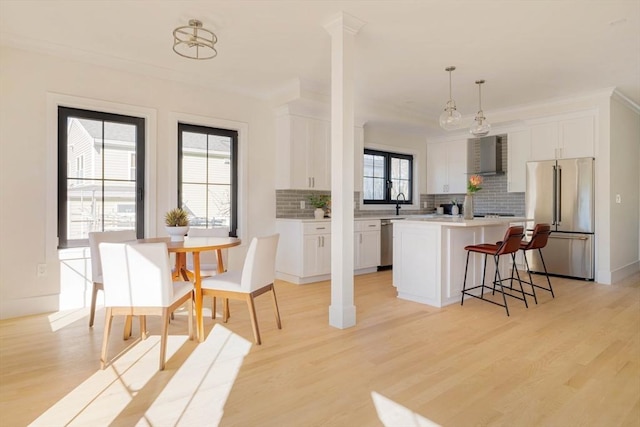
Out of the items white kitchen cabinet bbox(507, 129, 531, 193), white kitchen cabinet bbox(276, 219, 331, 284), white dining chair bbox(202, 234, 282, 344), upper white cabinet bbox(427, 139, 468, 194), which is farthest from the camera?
upper white cabinet bbox(427, 139, 468, 194)

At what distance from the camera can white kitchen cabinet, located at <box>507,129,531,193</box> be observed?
593cm

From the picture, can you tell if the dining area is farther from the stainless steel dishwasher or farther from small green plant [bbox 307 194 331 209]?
the stainless steel dishwasher

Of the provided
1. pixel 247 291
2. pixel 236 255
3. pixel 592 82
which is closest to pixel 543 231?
pixel 592 82

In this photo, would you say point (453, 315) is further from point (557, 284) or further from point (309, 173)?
point (309, 173)

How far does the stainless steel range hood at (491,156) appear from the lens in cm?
655

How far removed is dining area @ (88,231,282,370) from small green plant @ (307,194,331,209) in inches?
83.7

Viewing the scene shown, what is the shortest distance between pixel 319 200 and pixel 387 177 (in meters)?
1.89

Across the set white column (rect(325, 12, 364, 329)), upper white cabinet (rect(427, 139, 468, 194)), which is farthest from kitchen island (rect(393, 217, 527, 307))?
upper white cabinet (rect(427, 139, 468, 194))

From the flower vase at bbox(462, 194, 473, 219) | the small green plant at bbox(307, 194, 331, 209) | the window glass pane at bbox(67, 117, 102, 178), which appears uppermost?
the window glass pane at bbox(67, 117, 102, 178)

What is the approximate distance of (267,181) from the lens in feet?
17.5

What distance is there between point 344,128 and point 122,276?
2.02 metres

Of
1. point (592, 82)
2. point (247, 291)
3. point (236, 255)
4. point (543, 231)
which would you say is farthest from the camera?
point (236, 255)

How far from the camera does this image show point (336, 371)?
2426 millimetres

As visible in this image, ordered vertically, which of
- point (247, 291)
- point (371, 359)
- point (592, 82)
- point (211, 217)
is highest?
point (592, 82)
